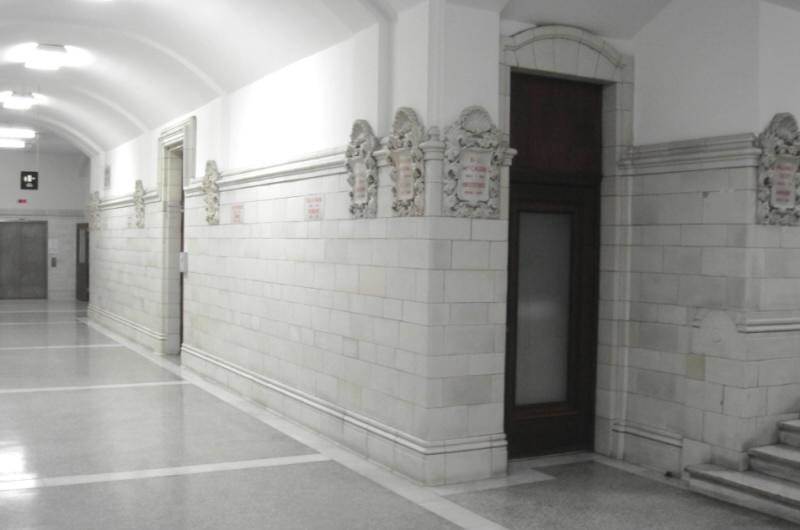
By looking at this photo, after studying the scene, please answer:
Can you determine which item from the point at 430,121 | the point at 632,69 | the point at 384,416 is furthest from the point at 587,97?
the point at 384,416

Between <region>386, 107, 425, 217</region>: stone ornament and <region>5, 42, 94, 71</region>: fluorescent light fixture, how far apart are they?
7.04m

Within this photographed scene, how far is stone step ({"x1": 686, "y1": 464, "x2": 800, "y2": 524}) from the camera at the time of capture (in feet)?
19.0

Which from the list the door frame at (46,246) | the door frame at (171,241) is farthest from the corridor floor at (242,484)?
the door frame at (46,246)

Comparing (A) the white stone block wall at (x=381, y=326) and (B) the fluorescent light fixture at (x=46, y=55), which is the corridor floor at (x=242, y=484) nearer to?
(A) the white stone block wall at (x=381, y=326)

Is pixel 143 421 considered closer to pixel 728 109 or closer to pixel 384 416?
pixel 384 416

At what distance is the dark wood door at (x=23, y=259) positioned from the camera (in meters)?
24.3

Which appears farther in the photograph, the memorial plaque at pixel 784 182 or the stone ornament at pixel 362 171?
the stone ornament at pixel 362 171

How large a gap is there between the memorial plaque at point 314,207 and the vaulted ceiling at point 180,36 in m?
1.52

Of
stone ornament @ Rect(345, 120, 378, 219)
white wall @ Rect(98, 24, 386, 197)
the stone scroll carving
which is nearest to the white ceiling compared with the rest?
white wall @ Rect(98, 24, 386, 197)

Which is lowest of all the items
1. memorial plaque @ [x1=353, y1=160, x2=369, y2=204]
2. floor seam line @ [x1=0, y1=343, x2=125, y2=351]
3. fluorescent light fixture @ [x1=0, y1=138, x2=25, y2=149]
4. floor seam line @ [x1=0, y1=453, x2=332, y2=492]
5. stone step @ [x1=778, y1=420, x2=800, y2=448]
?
floor seam line @ [x1=0, y1=453, x2=332, y2=492]

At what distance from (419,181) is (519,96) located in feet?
4.60

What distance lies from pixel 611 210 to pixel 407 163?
2.11m

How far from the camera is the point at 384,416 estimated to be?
7000 millimetres

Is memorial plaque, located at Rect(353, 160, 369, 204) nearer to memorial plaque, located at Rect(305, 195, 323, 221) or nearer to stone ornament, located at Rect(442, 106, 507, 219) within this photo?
memorial plaque, located at Rect(305, 195, 323, 221)
